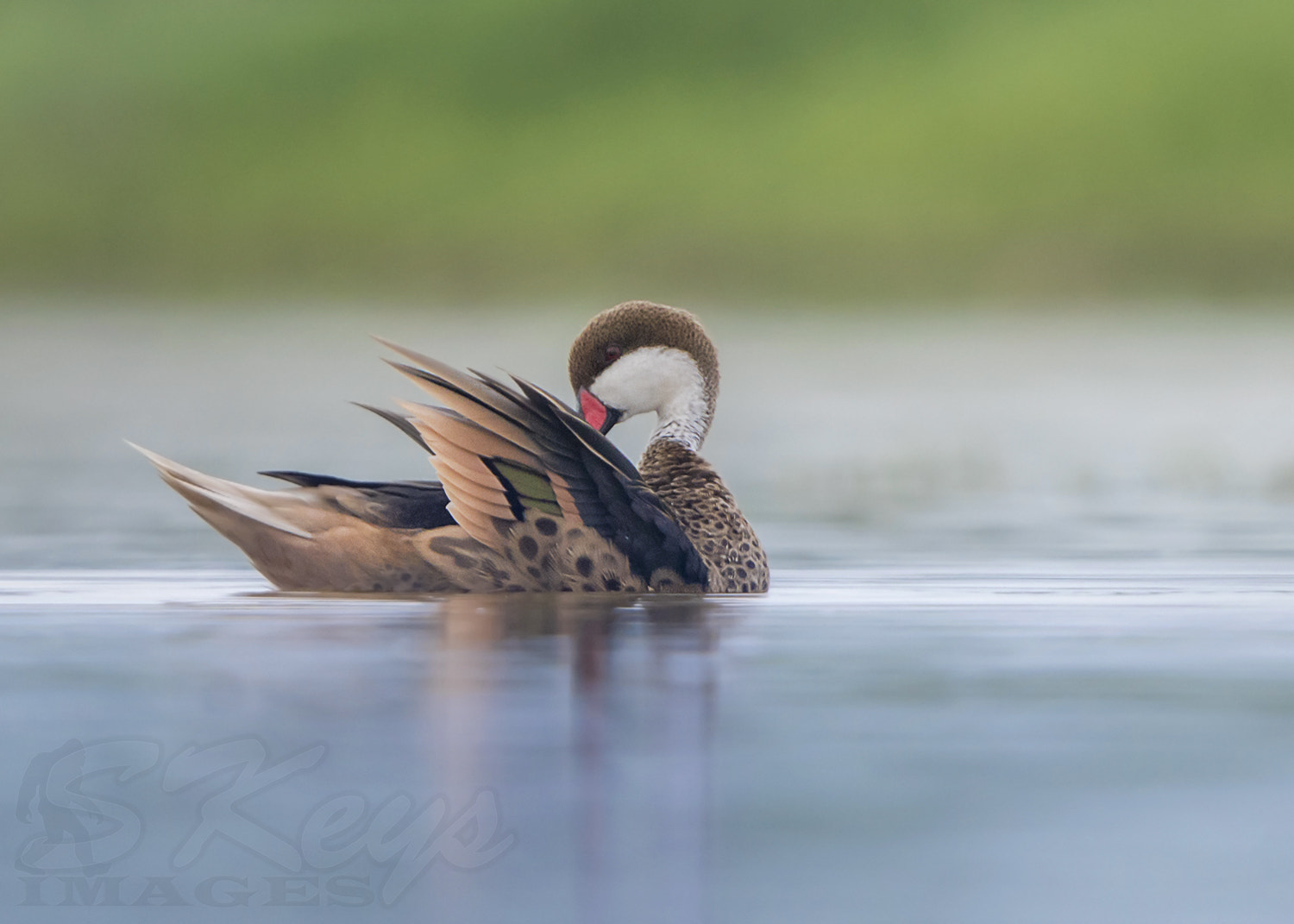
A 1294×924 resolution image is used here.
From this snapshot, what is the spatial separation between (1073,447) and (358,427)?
5.17 m

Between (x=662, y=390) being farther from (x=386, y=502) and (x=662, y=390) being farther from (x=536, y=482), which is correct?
(x=386, y=502)

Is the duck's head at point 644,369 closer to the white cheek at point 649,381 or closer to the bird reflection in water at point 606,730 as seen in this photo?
the white cheek at point 649,381

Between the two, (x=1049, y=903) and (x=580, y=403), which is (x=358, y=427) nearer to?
(x=580, y=403)

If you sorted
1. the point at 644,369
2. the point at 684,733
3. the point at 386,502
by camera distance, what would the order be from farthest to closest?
the point at 644,369
the point at 386,502
the point at 684,733

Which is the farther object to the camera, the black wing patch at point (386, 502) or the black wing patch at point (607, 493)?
the black wing patch at point (386, 502)

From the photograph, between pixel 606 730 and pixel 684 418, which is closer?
pixel 606 730

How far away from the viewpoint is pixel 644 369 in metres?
7.38

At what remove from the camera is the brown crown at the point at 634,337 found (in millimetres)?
7367

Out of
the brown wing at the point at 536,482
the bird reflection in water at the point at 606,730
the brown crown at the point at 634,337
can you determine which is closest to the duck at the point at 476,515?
the brown wing at the point at 536,482

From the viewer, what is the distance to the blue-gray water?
3266mm

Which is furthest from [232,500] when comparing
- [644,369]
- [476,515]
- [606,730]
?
[606,730]

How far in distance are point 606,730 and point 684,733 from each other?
0.15 metres

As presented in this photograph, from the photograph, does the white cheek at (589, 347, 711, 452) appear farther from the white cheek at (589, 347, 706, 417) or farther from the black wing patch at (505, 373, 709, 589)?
the black wing patch at (505, 373, 709, 589)

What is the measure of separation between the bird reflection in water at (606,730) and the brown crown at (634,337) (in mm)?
1317
